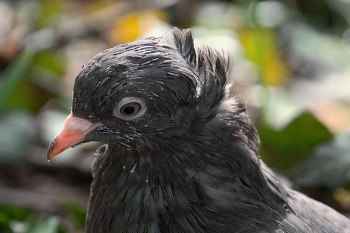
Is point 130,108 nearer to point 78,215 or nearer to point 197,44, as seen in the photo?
point 78,215

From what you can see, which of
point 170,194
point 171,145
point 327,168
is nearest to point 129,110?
point 171,145

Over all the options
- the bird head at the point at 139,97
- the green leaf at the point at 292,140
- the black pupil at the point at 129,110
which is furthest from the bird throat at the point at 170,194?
the green leaf at the point at 292,140

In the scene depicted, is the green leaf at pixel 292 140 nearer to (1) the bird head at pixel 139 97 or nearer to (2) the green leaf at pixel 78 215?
(2) the green leaf at pixel 78 215

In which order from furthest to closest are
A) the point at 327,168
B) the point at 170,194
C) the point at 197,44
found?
the point at 197,44 < the point at 327,168 < the point at 170,194

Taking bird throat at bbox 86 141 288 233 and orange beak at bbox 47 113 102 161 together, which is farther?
bird throat at bbox 86 141 288 233

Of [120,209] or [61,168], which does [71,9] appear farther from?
[120,209]

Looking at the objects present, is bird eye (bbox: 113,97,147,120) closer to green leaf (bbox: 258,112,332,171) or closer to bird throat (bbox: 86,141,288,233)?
bird throat (bbox: 86,141,288,233)

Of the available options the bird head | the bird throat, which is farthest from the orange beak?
the bird throat
